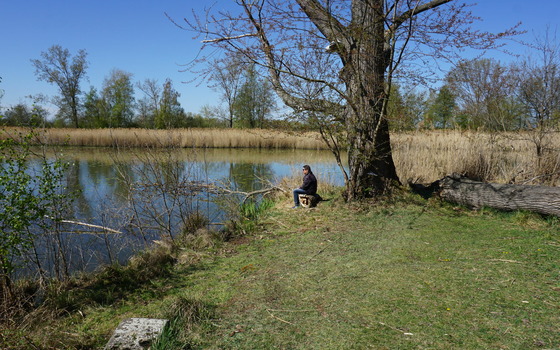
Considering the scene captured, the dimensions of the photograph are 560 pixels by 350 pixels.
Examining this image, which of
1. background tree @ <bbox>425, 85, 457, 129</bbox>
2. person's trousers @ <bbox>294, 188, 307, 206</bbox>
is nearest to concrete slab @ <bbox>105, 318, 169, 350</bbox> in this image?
person's trousers @ <bbox>294, 188, 307, 206</bbox>

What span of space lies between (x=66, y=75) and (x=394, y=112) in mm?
38534

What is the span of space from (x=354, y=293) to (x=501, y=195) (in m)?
4.61

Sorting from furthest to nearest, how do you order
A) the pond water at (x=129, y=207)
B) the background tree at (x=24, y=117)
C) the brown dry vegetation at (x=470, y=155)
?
the brown dry vegetation at (x=470, y=155)
the pond water at (x=129, y=207)
the background tree at (x=24, y=117)

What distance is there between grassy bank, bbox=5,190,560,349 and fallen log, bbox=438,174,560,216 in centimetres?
21

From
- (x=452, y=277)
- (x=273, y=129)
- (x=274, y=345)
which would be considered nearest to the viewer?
(x=274, y=345)

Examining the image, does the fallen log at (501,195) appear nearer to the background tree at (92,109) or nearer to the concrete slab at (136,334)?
the concrete slab at (136,334)

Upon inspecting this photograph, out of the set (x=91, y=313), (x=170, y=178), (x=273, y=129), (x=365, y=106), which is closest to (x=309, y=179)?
(x=273, y=129)

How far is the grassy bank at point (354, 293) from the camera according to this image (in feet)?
9.96

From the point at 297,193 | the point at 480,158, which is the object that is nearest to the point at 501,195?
the point at 480,158

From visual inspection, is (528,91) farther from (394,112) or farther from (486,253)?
(486,253)

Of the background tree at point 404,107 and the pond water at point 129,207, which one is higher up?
the background tree at point 404,107

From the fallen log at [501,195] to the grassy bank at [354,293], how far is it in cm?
21

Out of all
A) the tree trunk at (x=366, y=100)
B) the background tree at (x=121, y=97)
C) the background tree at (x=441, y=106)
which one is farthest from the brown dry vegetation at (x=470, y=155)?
the background tree at (x=121, y=97)

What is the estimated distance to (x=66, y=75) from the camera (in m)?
36.5
